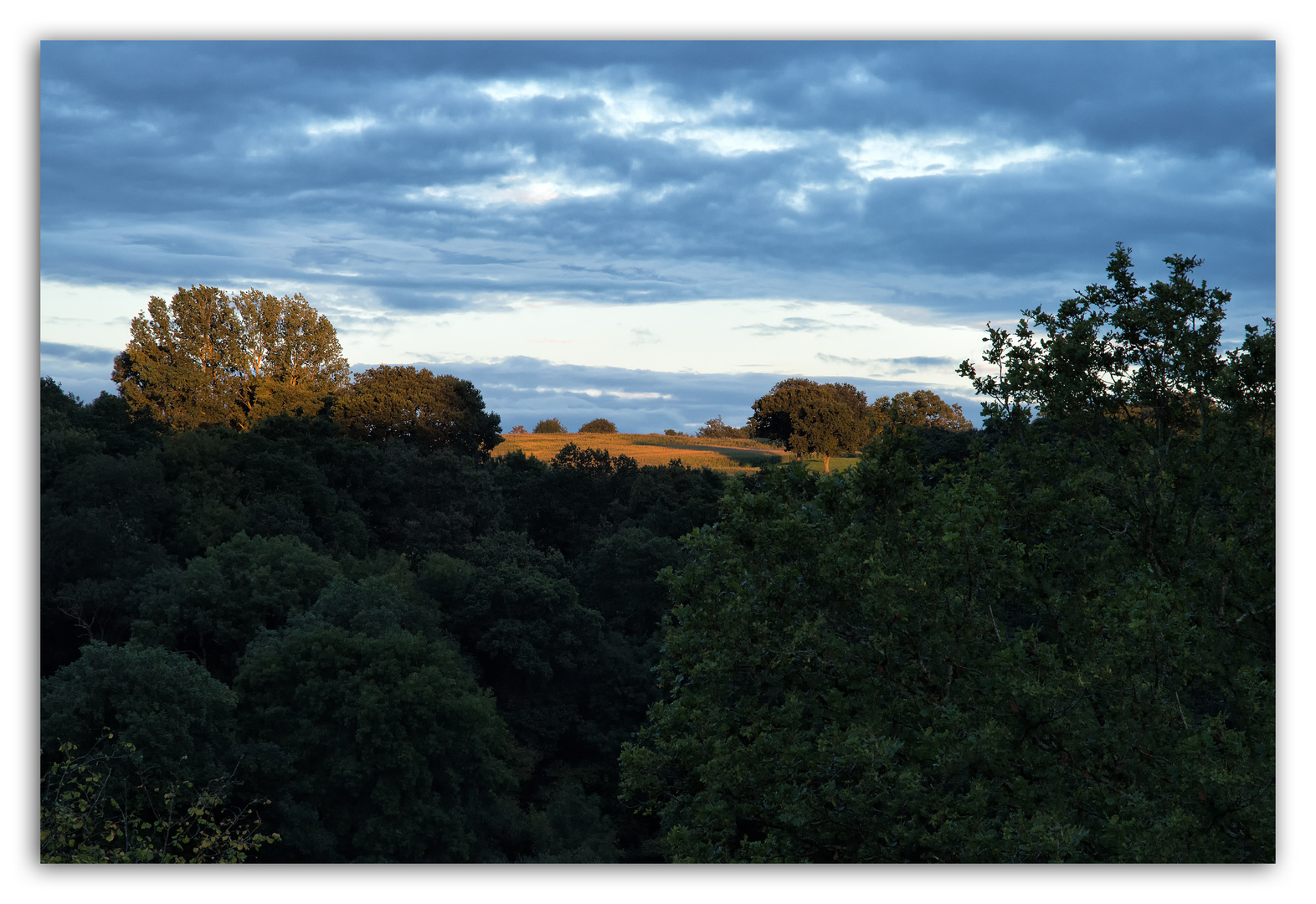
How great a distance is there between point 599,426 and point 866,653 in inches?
169

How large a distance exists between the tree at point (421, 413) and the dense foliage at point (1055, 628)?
18082mm

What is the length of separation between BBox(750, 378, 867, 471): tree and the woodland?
4cm

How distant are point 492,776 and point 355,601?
505 centimetres

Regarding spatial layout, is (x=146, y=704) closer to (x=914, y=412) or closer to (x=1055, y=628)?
(x=914, y=412)

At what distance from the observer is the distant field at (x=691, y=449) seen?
1127cm

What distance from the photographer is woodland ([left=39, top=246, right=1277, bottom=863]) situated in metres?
7.04

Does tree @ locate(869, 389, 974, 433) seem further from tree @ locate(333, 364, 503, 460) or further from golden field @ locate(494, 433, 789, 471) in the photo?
tree @ locate(333, 364, 503, 460)

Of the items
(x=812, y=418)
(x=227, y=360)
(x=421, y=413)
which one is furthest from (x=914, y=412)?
(x=421, y=413)

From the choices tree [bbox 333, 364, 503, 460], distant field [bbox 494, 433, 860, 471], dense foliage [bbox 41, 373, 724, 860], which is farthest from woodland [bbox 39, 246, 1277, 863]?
tree [bbox 333, 364, 503, 460]

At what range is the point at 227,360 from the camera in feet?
71.4

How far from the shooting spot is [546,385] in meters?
9.89

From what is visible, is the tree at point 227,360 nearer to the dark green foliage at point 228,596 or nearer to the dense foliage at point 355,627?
the dense foliage at point 355,627

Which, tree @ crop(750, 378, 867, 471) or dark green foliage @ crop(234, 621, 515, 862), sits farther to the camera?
dark green foliage @ crop(234, 621, 515, 862)

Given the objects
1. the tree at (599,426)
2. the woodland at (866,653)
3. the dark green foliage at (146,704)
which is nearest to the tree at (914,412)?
the woodland at (866,653)
